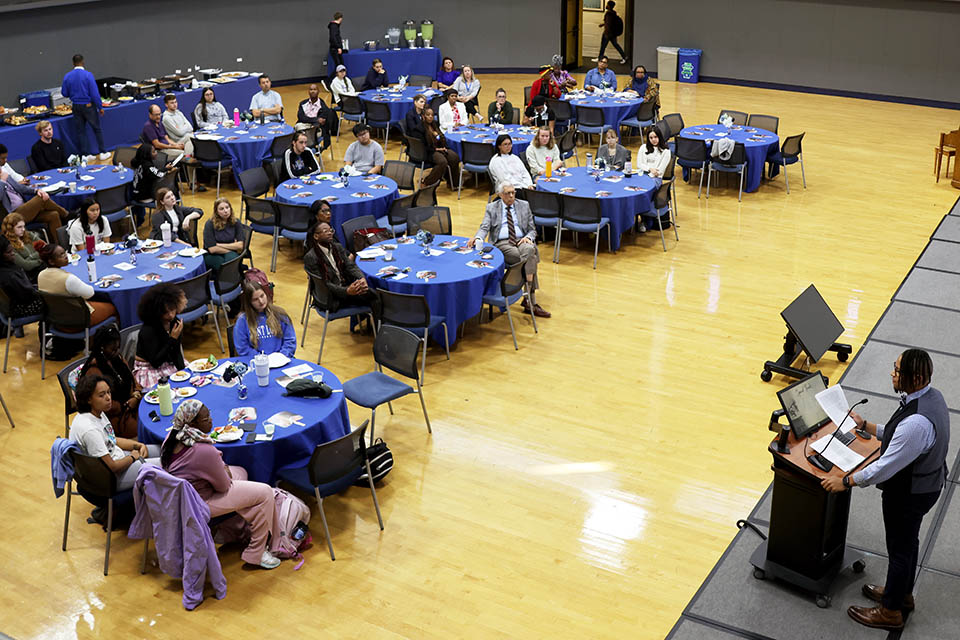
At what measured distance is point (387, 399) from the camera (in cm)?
736

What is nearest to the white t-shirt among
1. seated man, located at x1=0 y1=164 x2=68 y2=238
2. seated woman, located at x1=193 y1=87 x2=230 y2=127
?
seated man, located at x1=0 y1=164 x2=68 y2=238

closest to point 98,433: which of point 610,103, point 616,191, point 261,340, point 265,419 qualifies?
point 265,419

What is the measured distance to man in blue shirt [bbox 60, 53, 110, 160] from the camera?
47.4 ft

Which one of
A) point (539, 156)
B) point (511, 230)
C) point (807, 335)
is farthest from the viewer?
point (539, 156)

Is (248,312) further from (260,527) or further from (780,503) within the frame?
(780,503)

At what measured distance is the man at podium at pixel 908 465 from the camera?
16.7 feet

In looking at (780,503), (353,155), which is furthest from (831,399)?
(353,155)

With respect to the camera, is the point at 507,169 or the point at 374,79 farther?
the point at 374,79

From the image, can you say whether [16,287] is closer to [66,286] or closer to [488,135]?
[66,286]

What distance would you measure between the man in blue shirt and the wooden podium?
1162 cm

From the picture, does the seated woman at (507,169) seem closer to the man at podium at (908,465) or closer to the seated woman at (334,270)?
the seated woman at (334,270)

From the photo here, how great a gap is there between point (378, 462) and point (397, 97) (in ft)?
36.5

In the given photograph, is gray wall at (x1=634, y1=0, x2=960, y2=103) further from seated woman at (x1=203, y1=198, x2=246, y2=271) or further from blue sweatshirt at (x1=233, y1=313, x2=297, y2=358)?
blue sweatshirt at (x1=233, y1=313, x2=297, y2=358)

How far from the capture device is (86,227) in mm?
10148
